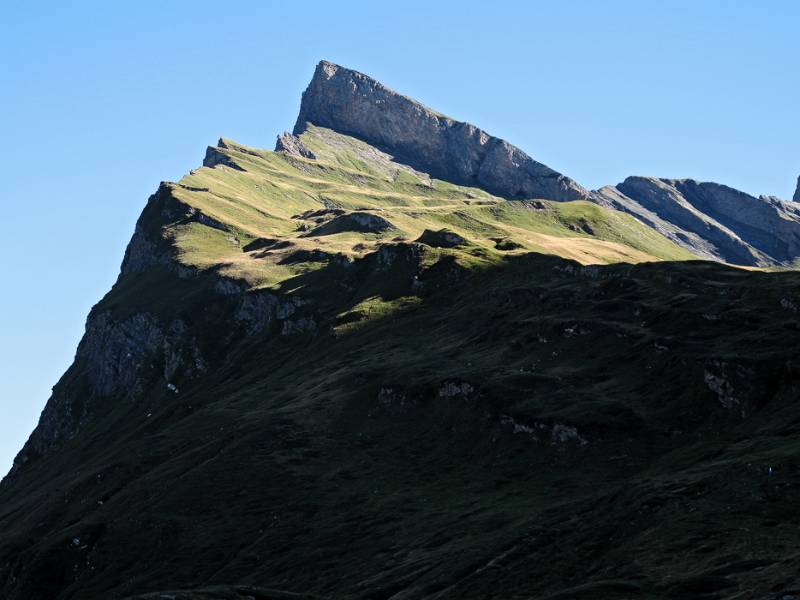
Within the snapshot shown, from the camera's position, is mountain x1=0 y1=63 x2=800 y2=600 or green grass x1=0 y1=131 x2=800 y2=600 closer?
mountain x1=0 y1=63 x2=800 y2=600

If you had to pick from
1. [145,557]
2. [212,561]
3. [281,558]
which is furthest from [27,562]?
[281,558]

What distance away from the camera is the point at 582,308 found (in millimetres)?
141875

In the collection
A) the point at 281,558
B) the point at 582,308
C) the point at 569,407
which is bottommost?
the point at 281,558

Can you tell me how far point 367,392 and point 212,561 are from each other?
41.0 m

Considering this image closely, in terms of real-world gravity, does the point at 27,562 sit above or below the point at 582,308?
below

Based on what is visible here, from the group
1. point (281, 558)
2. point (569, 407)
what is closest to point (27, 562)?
point (281, 558)

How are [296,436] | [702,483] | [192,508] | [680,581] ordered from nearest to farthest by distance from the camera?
[680,581]
[702,483]
[192,508]
[296,436]

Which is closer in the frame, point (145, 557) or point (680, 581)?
point (680, 581)

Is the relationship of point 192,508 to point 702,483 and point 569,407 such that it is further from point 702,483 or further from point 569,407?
point 702,483

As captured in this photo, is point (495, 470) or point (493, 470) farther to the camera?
point (493, 470)

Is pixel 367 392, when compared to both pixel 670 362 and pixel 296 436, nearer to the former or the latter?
pixel 296 436

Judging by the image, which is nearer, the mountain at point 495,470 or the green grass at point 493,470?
the mountain at point 495,470

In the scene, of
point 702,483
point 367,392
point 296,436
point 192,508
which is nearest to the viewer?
point 702,483

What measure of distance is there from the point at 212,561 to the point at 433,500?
25.6 m
